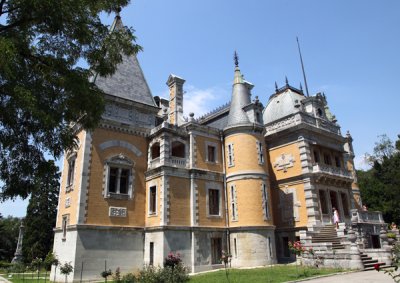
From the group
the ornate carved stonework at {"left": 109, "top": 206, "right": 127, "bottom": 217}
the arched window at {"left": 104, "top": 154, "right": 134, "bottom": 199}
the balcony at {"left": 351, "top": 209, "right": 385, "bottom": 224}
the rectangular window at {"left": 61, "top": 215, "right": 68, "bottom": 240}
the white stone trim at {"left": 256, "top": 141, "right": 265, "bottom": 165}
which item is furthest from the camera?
the white stone trim at {"left": 256, "top": 141, "right": 265, "bottom": 165}

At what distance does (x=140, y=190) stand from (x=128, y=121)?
17.3 feet

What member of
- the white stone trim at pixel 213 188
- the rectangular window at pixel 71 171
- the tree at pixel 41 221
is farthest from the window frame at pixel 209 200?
the tree at pixel 41 221

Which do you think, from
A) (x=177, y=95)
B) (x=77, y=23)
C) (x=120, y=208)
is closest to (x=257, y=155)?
(x=177, y=95)

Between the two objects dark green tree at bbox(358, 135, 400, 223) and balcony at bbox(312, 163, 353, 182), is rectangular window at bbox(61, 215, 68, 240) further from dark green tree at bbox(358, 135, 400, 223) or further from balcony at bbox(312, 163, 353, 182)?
dark green tree at bbox(358, 135, 400, 223)

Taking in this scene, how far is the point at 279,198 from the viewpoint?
28250 mm

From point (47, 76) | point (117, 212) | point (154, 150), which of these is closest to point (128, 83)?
point (154, 150)

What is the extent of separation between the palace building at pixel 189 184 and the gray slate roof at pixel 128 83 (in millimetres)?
99

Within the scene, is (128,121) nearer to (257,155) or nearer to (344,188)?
(257,155)

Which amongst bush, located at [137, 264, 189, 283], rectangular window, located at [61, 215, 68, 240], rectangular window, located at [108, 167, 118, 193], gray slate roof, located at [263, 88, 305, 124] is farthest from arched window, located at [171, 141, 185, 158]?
bush, located at [137, 264, 189, 283]

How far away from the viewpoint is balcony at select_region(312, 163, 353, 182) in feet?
86.4

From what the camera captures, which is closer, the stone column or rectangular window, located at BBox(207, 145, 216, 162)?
the stone column

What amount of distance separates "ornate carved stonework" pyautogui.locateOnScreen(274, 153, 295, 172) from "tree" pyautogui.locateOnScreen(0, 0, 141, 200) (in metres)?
19.4

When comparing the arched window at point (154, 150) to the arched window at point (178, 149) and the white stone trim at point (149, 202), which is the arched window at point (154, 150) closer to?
the arched window at point (178, 149)

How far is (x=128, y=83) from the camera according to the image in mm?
26453
